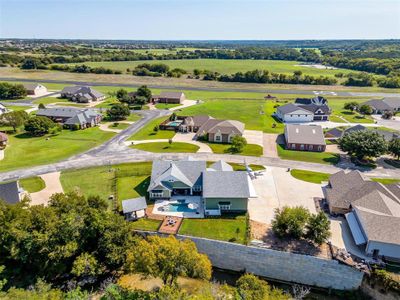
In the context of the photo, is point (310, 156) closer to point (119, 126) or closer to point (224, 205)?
point (224, 205)

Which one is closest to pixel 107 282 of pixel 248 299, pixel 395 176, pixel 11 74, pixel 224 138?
→ pixel 248 299

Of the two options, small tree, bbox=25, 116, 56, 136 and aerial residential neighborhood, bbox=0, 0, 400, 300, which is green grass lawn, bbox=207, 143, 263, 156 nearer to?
aerial residential neighborhood, bbox=0, 0, 400, 300

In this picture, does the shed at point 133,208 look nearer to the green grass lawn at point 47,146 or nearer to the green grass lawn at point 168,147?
the green grass lawn at point 168,147

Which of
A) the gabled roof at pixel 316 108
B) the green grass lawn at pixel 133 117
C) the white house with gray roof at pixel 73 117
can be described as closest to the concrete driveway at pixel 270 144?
the gabled roof at pixel 316 108

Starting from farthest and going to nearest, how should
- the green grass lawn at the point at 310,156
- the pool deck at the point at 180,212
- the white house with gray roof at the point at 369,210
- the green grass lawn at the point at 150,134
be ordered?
the green grass lawn at the point at 150,134 < the green grass lawn at the point at 310,156 < the pool deck at the point at 180,212 < the white house with gray roof at the point at 369,210

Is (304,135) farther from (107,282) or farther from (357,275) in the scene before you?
(107,282)

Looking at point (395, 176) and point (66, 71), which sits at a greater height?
point (66, 71)
